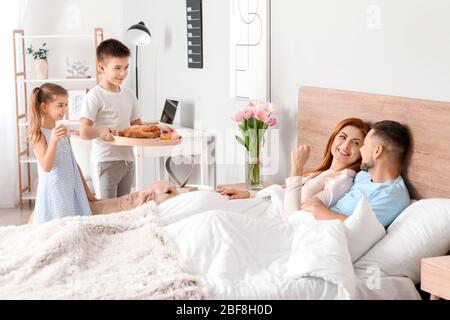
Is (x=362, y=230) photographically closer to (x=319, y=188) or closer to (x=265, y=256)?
(x=265, y=256)

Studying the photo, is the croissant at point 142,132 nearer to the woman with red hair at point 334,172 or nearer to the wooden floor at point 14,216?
the woman with red hair at point 334,172

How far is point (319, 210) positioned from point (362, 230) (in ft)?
1.08

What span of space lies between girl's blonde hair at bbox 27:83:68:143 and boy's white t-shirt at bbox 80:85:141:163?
0.36 meters

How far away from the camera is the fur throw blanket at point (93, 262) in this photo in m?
2.15

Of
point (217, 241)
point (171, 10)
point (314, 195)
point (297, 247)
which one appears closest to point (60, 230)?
point (217, 241)

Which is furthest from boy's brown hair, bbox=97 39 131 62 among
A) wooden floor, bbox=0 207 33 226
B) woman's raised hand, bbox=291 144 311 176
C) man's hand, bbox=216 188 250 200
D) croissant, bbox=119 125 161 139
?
wooden floor, bbox=0 207 33 226

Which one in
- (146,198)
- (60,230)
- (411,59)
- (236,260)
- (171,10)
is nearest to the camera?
(236,260)

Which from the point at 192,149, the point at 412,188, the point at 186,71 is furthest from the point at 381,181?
the point at 186,71

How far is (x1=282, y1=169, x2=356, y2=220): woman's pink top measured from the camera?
302 centimetres

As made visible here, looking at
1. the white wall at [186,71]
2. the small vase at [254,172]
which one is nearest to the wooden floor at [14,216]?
the white wall at [186,71]

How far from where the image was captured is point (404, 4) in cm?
293

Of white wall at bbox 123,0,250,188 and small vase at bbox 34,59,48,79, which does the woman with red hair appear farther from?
small vase at bbox 34,59,48,79

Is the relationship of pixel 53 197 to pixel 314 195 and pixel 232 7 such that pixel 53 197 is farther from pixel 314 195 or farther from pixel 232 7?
pixel 232 7

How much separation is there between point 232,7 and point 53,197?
1.55 m
